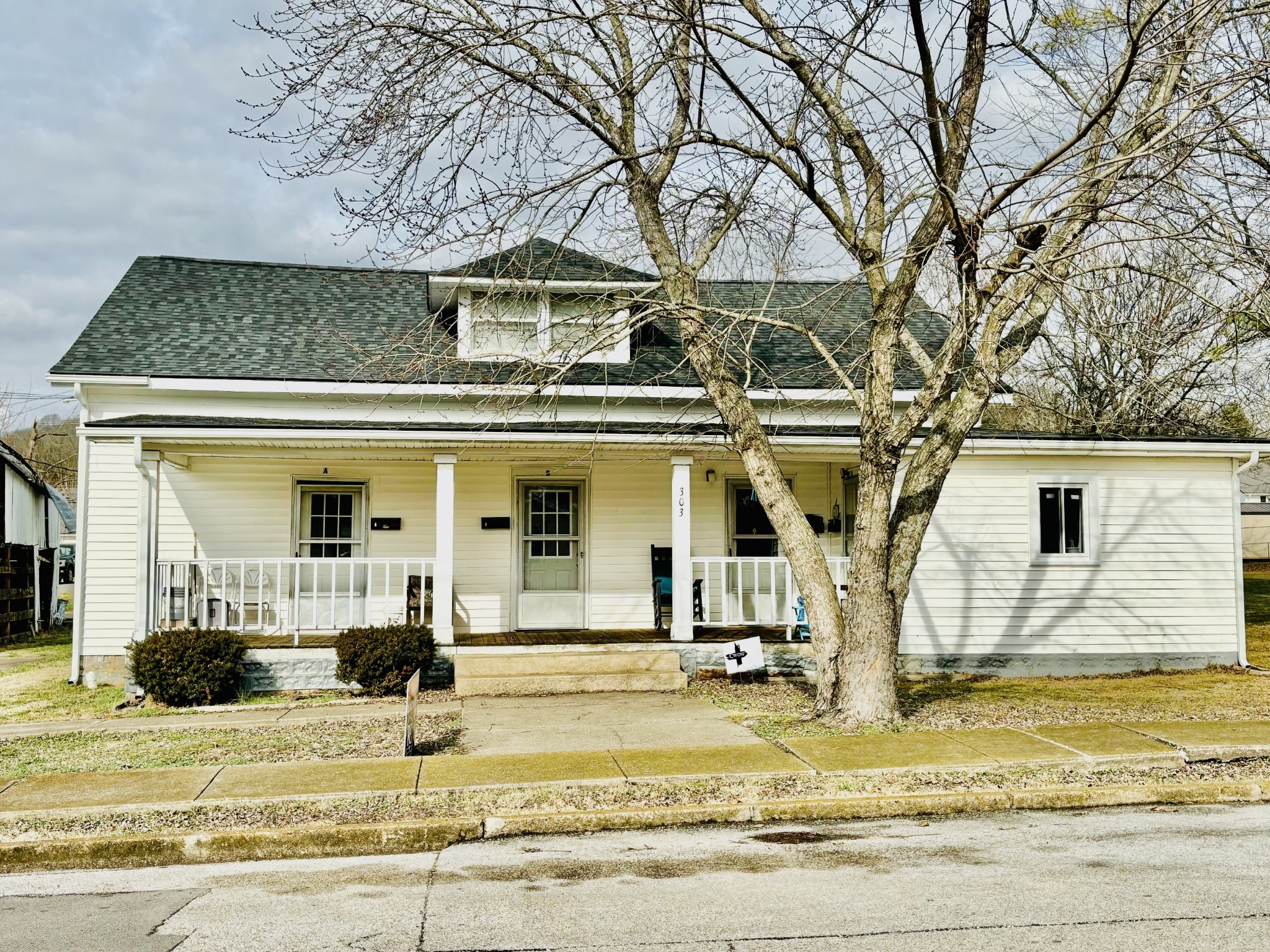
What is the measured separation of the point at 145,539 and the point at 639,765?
7.08 m

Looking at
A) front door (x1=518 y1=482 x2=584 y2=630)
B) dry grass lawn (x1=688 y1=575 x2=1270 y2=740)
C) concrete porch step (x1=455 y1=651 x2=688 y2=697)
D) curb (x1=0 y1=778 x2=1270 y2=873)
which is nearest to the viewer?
curb (x1=0 y1=778 x2=1270 y2=873)

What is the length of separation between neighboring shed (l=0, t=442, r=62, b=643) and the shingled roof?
7.92 meters

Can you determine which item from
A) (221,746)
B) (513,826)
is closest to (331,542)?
(221,746)

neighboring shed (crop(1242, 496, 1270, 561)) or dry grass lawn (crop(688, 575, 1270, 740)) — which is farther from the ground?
neighboring shed (crop(1242, 496, 1270, 561))

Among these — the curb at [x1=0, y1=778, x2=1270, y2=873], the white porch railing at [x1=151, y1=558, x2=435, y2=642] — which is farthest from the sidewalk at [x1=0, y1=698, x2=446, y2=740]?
the curb at [x1=0, y1=778, x2=1270, y2=873]

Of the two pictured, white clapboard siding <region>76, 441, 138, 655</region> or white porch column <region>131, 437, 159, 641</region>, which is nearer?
white porch column <region>131, 437, 159, 641</region>

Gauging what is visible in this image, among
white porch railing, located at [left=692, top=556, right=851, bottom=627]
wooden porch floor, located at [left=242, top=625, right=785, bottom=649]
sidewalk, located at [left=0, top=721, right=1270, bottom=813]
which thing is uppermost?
white porch railing, located at [left=692, top=556, right=851, bottom=627]

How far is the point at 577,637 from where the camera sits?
13.3 metres

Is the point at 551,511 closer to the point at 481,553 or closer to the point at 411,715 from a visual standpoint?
the point at 481,553

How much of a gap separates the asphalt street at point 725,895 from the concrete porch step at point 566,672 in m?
5.38

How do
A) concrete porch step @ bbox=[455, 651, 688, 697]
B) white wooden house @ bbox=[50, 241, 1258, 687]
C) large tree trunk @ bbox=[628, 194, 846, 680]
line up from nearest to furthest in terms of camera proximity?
large tree trunk @ bbox=[628, 194, 846, 680] → concrete porch step @ bbox=[455, 651, 688, 697] → white wooden house @ bbox=[50, 241, 1258, 687]

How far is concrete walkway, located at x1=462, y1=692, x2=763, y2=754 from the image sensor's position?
29.2 feet

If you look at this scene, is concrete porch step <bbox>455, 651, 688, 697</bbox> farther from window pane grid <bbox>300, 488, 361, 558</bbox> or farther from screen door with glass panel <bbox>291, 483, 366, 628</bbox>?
window pane grid <bbox>300, 488, 361, 558</bbox>

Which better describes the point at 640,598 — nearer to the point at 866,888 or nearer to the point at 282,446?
the point at 282,446
